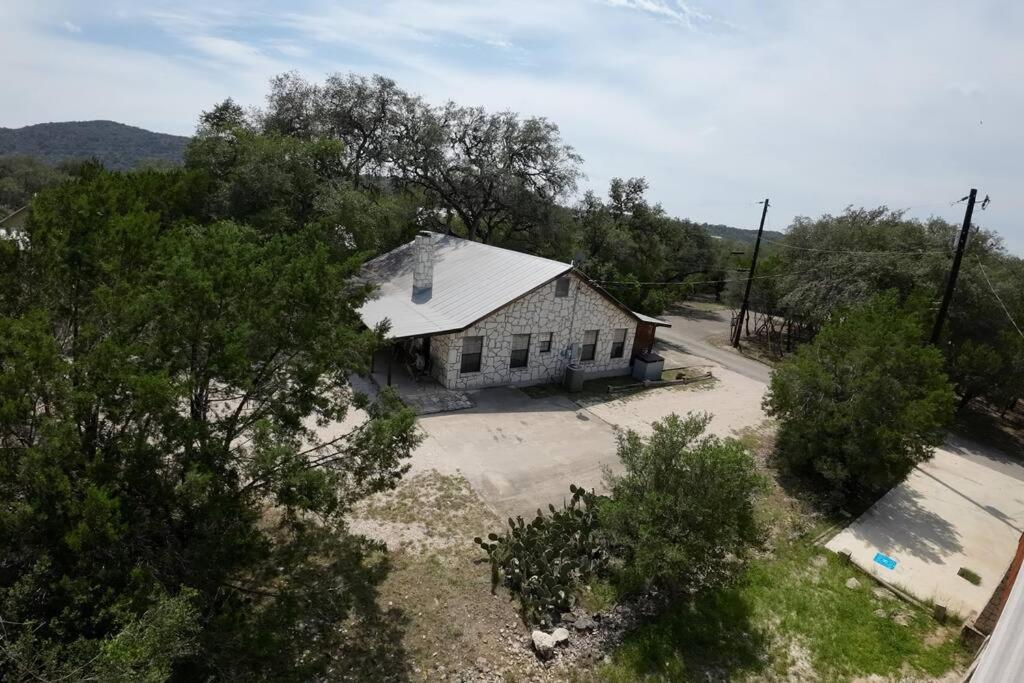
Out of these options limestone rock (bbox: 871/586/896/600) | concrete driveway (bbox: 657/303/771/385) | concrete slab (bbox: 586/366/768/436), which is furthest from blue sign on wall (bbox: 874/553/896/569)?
concrete driveway (bbox: 657/303/771/385)

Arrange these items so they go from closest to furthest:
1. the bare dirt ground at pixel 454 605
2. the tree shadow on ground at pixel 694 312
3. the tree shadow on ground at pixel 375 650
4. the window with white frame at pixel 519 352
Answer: the tree shadow on ground at pixel 375 650 → the bare dirt ground at pixel 454 605 → the window with white frame at pixel 519 352 → the tree shadow on ground at pixel 694 312

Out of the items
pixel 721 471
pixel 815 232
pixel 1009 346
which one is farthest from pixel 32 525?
pixel 815 232

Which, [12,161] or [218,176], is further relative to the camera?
[12,161]

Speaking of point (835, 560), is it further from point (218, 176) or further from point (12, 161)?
point (12, 161)

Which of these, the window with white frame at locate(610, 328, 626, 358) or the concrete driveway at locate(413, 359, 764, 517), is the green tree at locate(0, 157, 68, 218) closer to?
the concrete driveway at locate(413, 359, 764, 517)

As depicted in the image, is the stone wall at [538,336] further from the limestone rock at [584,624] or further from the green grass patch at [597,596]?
the limestone rock at [584,624]

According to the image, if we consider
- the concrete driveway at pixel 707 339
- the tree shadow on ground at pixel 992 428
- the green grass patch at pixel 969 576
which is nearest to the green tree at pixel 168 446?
the green grass patch at pixel 969 576
